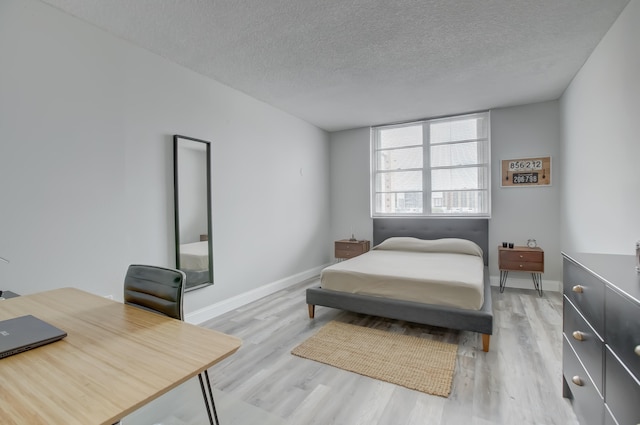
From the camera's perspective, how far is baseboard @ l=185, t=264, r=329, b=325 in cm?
302

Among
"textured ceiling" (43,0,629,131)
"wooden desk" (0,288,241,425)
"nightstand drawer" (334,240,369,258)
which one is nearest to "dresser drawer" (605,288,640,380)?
"wooden desk" (0,288,241,425)

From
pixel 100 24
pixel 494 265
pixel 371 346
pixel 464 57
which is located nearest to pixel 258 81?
pixel 100 24

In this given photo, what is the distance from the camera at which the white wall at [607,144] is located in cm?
207

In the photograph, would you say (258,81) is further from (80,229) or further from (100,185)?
(80,229)

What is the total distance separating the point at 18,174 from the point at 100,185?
1.55ft

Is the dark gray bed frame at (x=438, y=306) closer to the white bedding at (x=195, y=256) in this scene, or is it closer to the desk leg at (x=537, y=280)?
the desk leg at (x=537, y=280)

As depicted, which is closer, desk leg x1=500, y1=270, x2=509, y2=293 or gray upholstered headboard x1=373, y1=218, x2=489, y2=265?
desk leg x1=500, y1=270, x2=509, y2=293

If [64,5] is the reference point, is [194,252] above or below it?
below

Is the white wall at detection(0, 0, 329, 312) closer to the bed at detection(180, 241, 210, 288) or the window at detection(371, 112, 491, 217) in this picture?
the bed at detection(180, 241, 210, 288)

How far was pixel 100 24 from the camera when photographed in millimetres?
2277

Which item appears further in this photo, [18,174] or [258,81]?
[258,81]

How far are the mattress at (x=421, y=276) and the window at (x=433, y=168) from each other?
88cm

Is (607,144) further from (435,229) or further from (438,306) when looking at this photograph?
(435,229)

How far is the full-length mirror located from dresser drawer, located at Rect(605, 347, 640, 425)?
2.99m
